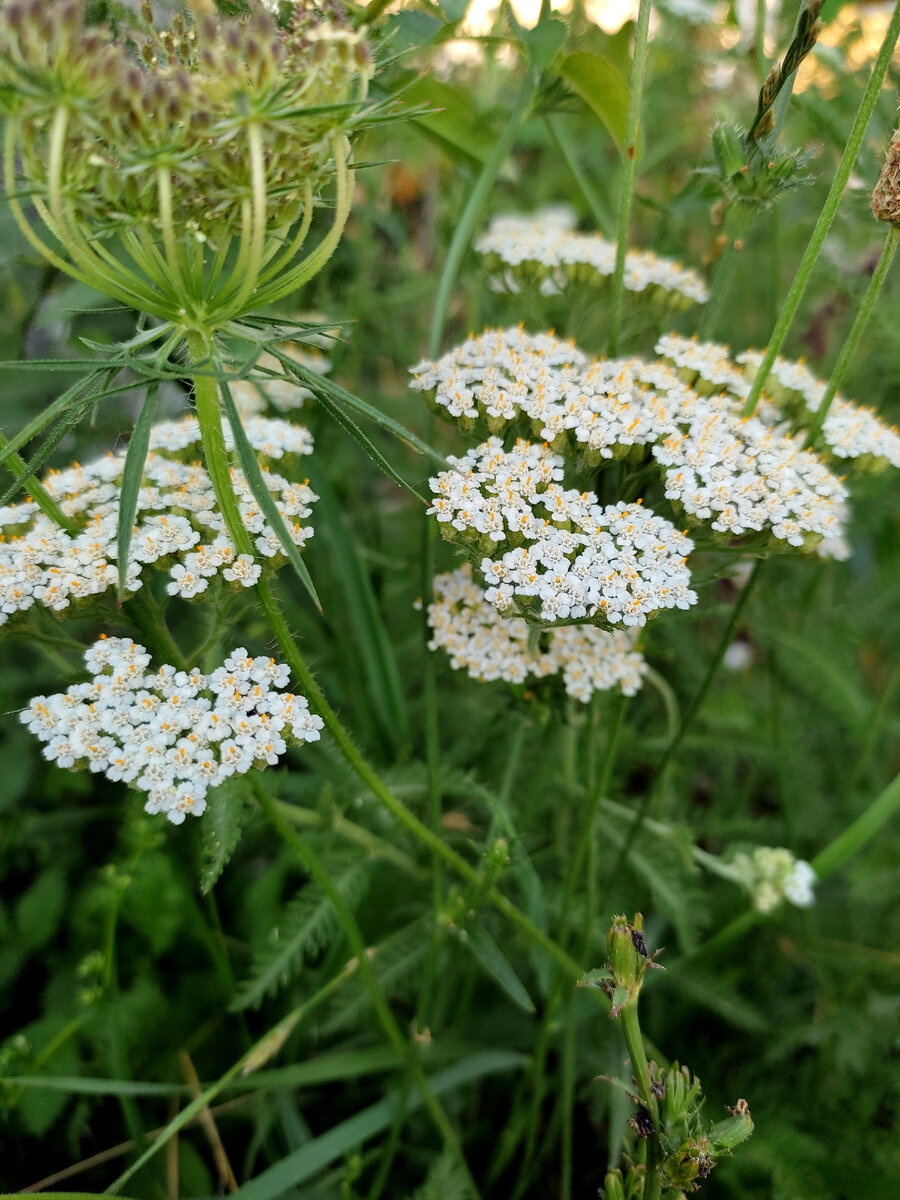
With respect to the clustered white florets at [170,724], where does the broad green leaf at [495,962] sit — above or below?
below

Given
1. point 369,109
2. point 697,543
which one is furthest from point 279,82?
point 697,543

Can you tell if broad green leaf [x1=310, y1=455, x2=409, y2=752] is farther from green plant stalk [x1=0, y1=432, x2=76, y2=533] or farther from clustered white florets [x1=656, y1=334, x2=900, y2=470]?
clustered white florets [x1=656, y1=334, x2=900, y2=470]

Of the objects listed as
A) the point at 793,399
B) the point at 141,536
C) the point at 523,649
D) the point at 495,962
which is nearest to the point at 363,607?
the point at 523,649

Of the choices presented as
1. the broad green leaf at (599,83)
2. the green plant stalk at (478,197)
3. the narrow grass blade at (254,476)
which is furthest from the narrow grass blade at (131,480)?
the broad green leaf at (599,83)

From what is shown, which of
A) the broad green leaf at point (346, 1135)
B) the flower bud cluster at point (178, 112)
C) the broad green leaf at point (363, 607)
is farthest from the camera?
the broad green leaf at point (363, 607)

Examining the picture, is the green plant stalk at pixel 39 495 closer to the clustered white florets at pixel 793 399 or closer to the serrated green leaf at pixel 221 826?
the serrated green leaf at pixel 221 826

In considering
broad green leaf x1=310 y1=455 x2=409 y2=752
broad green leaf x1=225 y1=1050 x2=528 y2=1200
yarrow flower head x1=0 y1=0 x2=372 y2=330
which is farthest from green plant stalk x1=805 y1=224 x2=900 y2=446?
broad green leaf x1=225 y1=1050 x2=528 y2=1200
